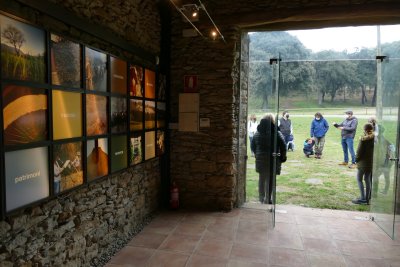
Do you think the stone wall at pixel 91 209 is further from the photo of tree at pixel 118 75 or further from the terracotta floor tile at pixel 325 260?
the terracotta floor tile at pixel 325 260

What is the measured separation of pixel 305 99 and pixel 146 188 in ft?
21.8

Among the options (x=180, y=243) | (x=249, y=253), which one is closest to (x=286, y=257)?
(x=249, y=253)

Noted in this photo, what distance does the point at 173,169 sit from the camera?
4.73 meters

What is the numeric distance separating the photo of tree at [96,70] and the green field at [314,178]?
258 centimetres

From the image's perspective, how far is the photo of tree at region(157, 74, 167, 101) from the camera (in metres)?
4.28

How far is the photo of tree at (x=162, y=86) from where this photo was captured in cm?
428

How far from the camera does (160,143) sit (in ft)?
14.2

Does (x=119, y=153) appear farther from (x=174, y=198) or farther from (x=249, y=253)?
(x=249, y=253)

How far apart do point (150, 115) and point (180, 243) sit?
68.1 inches

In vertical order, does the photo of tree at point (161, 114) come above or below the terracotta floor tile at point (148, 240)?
above

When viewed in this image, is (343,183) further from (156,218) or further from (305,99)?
(156,218)

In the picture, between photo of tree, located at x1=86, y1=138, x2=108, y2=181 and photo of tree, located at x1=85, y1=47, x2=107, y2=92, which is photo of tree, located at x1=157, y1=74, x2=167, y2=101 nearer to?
photo of tree, located at x1=85, y1=47, x2=107, y2=92

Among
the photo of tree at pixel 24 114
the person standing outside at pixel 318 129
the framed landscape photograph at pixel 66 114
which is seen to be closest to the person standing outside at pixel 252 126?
the framed landscape photograph at pixel 66 114

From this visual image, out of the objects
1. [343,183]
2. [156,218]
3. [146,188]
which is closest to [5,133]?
[146,188]
